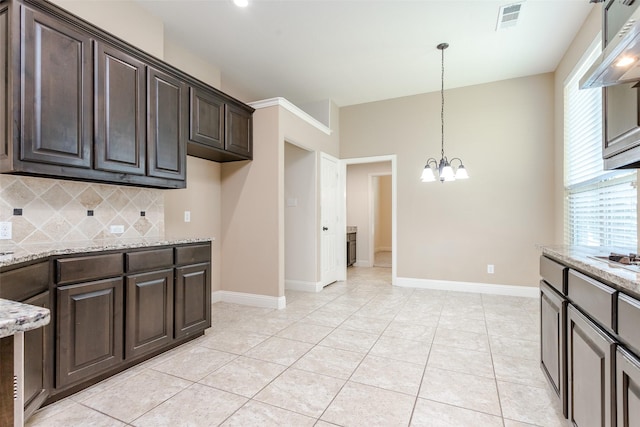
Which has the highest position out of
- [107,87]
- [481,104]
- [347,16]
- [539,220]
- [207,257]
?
[347,16]

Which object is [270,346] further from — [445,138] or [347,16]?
[445,138]

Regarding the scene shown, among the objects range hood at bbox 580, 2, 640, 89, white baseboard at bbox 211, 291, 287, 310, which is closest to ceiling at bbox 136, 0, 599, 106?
range hood at bbox 580, 2, 640, 89

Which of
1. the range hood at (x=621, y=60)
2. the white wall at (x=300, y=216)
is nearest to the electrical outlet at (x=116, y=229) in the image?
the white wall at (x=300, y=216)

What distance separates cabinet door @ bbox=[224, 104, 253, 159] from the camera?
3588 millimetres

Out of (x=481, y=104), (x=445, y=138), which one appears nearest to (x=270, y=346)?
(x=445, y=138)

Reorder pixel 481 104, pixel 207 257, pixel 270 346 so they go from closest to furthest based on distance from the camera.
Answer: pixel 270 346, pixel 207 257, pixel 481 104

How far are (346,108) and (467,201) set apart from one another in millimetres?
2529

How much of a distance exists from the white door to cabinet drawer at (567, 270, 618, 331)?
11.7 feet

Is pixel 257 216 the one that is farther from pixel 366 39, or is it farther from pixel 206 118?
pixel 366 39

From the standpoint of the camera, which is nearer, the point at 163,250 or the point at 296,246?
the point at 163,250

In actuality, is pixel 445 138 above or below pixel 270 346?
above

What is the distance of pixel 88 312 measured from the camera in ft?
6.44

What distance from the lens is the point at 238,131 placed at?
373 centimetres

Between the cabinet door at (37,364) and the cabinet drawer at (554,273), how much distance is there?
272cm
